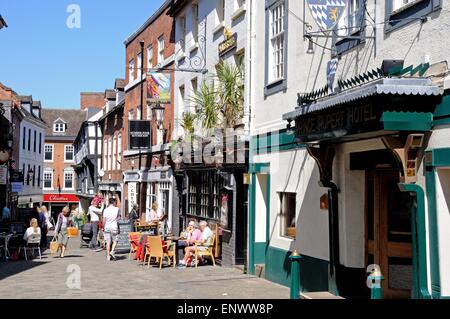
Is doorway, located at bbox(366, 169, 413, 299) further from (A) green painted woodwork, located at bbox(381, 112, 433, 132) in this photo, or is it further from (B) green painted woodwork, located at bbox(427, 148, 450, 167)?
(A) green painted woodwork, located at bbox(381, 112, 433, 132)

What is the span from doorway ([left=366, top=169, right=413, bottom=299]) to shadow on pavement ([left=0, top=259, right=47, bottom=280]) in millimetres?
8906

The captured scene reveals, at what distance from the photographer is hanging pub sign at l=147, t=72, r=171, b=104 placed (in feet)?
76.0

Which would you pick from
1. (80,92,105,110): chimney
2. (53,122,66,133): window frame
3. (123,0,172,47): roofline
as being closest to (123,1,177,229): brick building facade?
(123,0,172,47): roofline

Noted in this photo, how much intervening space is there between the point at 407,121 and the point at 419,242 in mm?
1593

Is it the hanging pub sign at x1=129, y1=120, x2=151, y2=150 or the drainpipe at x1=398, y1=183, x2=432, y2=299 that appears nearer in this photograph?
the drainpipe at x1=398, y1=183, x2=432, y2=299

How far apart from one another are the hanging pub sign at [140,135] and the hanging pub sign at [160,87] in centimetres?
304

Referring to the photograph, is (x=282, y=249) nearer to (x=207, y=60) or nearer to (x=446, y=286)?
(x=446, y=286)

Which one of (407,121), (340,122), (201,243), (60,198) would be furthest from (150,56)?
(60,198)

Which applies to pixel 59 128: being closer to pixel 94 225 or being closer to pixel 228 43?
pixel 94 225

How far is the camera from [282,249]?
13.9 metres

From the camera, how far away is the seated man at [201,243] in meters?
17.3

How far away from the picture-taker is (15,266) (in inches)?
Answer: 714
